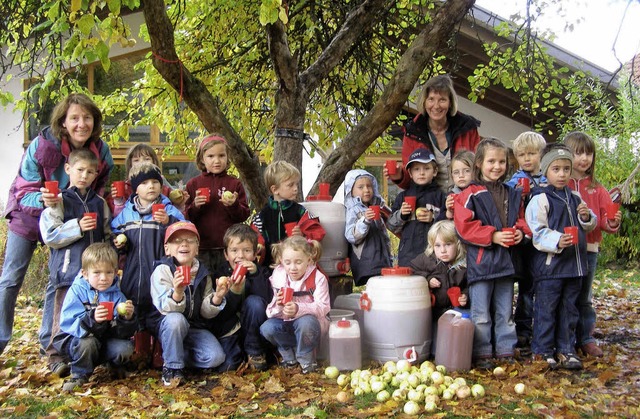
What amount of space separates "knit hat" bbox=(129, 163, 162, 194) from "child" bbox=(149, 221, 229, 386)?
470mm

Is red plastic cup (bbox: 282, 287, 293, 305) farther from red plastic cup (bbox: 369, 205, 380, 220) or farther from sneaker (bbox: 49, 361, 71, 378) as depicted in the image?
sneaker (bbox: 49, 361, 71, 378)

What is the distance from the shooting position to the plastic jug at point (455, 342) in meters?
4.27

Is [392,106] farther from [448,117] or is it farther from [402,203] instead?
[402,203]

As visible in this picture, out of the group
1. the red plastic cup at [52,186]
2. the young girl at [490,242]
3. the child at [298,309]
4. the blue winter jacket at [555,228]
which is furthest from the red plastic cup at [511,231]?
the red plastic cup at [52,186]

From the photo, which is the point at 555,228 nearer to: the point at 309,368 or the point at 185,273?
the point at 309,368

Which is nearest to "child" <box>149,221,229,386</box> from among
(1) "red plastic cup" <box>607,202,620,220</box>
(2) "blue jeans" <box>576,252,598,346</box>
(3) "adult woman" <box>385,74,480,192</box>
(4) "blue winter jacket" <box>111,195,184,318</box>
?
(4) "blue winter jacket" <box>111,195,184,318</box>

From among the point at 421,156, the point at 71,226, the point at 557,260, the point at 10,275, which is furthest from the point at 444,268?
the point at 10,275

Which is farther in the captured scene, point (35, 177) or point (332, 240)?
point (332, 240)

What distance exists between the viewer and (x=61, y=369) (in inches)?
174

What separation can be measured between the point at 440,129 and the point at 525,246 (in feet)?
3.75

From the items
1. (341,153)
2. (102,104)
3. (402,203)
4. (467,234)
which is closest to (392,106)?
(341,153)

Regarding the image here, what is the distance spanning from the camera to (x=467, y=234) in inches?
173

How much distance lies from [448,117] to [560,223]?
50.7 inches

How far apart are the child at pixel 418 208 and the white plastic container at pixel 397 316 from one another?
18.8 inches
